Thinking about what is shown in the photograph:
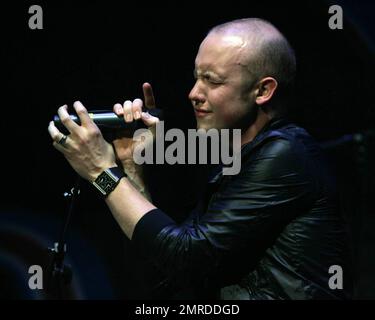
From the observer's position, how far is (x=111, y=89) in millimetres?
2270

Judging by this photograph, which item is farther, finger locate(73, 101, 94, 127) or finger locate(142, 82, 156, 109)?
finger locate(142, 82, 156, 109)

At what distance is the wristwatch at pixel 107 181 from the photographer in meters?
1.32

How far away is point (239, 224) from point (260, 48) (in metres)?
0.46

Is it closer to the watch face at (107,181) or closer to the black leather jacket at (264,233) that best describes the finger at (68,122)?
the watch face at (107,181)

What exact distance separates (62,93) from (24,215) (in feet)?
1.80

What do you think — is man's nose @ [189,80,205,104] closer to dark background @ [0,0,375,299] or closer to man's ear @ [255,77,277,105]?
man's ear @ [255,77,277,105]

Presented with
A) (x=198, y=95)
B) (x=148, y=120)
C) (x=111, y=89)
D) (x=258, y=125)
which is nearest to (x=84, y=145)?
(x=148, y=120)

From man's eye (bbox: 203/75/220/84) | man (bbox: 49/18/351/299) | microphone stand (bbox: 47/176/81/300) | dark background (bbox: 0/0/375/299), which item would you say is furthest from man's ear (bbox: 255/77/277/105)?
dark background (bbox: 0/0/375/299)

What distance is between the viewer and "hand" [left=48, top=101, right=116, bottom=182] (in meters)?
1.32

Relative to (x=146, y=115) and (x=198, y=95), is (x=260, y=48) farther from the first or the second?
(x=146, y=115)

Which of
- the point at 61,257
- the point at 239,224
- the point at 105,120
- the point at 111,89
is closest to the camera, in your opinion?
the point at 239,224

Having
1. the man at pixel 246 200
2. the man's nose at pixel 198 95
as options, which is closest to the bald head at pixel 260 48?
the man at pixel 246 200

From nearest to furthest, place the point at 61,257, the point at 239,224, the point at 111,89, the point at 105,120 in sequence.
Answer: the point at 239,224 → the point at 105,120 → the point at 61,257 → the point at 111,89

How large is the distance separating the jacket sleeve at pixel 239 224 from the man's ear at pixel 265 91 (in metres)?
0.17
